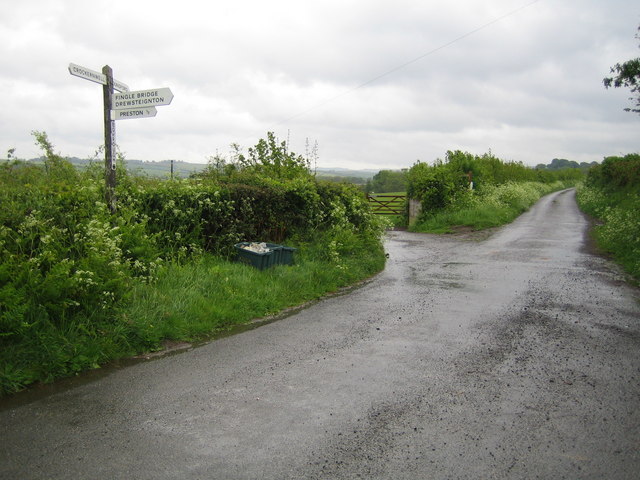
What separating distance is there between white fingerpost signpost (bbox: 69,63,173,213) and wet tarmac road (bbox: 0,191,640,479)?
3238mm

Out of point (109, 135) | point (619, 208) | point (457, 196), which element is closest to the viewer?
point (109, 135)

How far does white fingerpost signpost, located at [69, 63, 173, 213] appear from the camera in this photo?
6680 millimetres

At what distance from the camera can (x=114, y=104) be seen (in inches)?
271

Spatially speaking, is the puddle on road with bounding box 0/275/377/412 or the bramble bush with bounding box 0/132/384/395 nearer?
the puddle on road with bounding box 0/275/377/412

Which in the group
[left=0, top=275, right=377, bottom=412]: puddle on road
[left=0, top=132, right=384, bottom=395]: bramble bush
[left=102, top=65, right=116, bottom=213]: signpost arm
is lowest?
[left=0, top=275, right=377, bottom=412]: puddle on road

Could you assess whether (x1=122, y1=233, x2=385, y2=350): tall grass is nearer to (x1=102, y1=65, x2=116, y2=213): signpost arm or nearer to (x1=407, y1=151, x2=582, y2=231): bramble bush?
(x1=102, y1=65, x2=116, y2=213): signpost arm

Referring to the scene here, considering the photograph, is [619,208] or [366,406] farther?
[619,208]

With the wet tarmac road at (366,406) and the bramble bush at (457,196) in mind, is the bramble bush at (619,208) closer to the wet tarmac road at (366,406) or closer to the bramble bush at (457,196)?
the bramble bush at (457,196)

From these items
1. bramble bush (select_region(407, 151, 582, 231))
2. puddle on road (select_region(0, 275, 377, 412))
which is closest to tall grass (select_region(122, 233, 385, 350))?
puddle on road (select_region(0, 275, 377, 412))

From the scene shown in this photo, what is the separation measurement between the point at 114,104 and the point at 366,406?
18.1 ft

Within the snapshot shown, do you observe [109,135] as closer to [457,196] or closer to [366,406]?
[366,406]

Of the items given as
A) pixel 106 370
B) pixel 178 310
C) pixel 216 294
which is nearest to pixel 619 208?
pixel 216 294

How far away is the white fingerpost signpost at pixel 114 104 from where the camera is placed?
263 inches

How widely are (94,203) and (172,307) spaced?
6.90 feet
